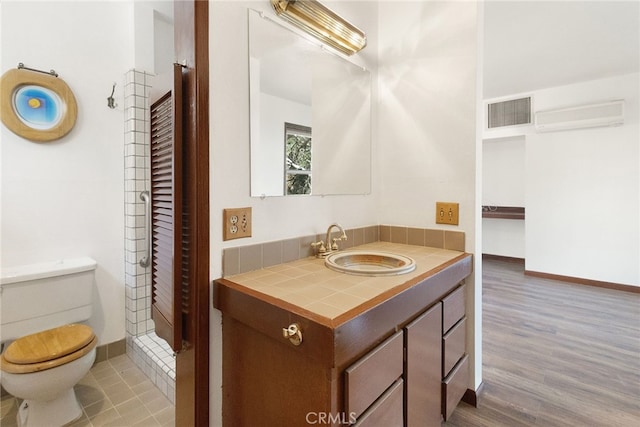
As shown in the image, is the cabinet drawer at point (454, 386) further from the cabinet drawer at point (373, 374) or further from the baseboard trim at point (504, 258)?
the baseboard trim at point (504, 258)

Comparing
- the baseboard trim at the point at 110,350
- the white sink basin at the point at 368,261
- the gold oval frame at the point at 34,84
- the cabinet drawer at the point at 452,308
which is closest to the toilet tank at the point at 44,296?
the baseboard trim at the point at 110,350

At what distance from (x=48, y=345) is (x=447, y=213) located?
214 cm

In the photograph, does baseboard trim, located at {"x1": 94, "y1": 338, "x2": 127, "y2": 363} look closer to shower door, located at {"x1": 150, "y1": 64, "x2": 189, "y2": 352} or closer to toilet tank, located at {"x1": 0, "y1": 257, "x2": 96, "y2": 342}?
toilet tank, located at {"x1": 0, "y1": 257, "x2": 96, "y2": 342}

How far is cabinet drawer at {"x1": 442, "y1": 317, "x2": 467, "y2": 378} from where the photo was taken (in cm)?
132

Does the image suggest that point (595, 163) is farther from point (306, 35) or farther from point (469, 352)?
point (306, 35)

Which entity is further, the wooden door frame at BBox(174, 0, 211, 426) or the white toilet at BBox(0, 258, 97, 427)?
the white toilet at BBox(0, 258, 97, 427)

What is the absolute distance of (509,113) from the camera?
13.9ft

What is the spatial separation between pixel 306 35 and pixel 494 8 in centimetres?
172

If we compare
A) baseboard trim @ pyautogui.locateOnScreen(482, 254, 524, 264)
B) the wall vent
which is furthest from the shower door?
baseboard trim @ pyautogui.locateOnScreen(482, 254, 524, 264)

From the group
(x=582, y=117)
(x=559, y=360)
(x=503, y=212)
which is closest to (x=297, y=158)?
(x=559, y=360)

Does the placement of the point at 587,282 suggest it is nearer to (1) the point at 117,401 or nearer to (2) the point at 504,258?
(2) the point at 504,258

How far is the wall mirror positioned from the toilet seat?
1228mm

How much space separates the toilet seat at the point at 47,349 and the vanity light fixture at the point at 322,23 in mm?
1828

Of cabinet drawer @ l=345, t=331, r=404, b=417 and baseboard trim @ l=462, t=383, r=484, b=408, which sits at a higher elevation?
cabinet drawer @ l=345, t=331, r=404, b=417
